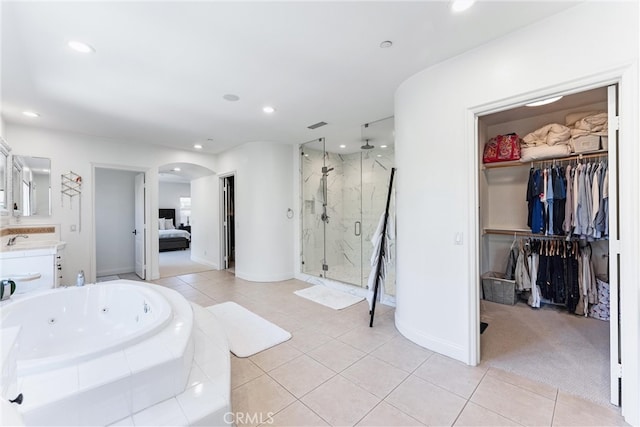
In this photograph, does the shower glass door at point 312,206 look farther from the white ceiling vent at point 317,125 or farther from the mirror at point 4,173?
the mirror at point 4,173

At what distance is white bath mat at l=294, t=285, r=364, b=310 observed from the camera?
12.4 ft

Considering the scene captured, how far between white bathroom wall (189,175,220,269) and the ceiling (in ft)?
8.96

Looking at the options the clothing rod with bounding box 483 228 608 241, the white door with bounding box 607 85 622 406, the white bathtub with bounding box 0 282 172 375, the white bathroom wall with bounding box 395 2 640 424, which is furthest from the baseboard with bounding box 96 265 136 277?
the white door with bounding box 607 85 622 406

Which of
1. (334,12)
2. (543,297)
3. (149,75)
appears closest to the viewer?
(334,12)

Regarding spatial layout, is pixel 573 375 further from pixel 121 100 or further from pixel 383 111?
pixel 121 100

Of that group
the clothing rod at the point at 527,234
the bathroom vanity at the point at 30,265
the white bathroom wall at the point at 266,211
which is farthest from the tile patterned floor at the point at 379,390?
the bathroom vanity at the point at 30,265

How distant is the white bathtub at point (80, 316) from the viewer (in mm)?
2248

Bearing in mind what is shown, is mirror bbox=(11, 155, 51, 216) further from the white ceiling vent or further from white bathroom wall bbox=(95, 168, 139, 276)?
the white ceiling vent

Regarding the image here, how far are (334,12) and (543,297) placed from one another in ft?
13.4

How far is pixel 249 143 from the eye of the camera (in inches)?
202

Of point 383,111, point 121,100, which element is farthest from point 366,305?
point 121,100

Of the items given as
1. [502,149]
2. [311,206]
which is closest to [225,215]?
[311,206]

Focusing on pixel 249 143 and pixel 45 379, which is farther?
pixel 249 143

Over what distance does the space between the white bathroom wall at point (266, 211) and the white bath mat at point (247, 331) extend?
4.97 feet
